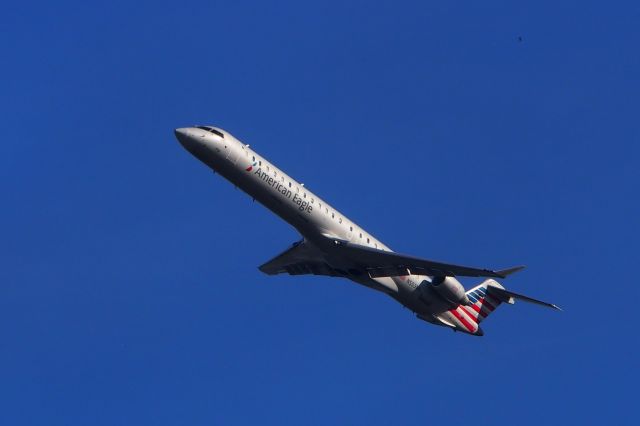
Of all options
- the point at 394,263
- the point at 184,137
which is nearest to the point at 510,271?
the point at 394,263

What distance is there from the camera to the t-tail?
42.7 meters

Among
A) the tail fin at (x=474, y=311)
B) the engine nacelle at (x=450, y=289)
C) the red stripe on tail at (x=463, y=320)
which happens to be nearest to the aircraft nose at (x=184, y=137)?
the engine nacelle at (x=450, y=289)

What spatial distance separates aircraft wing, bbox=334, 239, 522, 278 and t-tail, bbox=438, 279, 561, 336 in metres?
3.70

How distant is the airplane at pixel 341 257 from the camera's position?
3688 cm

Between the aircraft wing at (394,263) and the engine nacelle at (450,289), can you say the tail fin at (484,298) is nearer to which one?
the engine nacelle at (450,289)

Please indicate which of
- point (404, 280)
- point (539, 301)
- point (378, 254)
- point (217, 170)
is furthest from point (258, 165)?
point (539, 301)

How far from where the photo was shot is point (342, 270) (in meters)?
40.3

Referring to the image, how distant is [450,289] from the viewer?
41062mm

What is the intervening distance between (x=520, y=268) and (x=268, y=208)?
365 inches

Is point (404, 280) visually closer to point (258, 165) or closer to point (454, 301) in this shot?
point (454, 301)

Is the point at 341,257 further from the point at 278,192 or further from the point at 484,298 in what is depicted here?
the point at 484,298

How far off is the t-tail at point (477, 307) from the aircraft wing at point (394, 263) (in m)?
3.70

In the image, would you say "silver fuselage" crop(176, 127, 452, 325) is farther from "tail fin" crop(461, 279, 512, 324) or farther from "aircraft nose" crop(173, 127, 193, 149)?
"tail fin" crop(461, 279, 512, 324)

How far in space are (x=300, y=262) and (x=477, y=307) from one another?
7.96m
